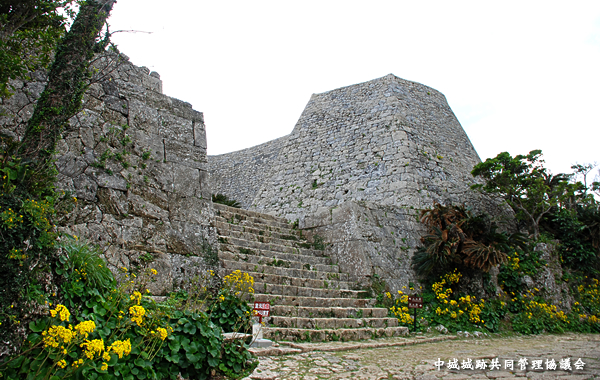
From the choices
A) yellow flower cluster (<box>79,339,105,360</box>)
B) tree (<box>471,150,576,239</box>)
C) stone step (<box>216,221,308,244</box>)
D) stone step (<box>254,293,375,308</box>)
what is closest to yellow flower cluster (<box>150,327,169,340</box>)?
yellow flower cluster (<box>79,339,105,360</box>)

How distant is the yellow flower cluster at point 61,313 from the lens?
8.16ft

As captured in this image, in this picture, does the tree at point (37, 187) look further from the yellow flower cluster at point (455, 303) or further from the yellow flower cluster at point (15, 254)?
the yellow flower cluster at point (455, 303)

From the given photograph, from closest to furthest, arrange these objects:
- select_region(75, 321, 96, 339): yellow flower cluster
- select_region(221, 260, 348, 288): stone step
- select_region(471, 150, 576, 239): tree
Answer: select_region(75, 321, 96, 339): yellow flower cluster, select_region(221, 260, 348, 288): stone step, select_region(471, 150, 576, 239): tree

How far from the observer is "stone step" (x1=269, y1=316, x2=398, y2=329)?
4.82m

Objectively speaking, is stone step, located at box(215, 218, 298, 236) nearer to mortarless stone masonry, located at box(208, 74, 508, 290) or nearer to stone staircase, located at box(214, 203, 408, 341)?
stone staircase, located at box(214, 203, 408, 341)

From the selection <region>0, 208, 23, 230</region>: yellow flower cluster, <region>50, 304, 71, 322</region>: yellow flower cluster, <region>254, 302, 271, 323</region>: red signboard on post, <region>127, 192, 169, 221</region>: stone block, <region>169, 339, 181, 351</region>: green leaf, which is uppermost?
<region>127, 192, 169, 221</region>: stone block

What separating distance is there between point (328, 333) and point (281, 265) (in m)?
1.76

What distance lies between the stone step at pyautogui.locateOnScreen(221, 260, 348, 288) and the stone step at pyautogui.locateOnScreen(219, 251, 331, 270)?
0.19 meters

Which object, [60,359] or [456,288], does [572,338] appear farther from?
[60,359]

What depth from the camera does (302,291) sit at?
591 centimetres

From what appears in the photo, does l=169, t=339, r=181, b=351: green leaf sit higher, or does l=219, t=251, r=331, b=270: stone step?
l=219, t=251, r=331, b=270: stone step

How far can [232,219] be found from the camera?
25.0ft

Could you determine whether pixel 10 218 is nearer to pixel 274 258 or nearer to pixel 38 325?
pixel 38 325

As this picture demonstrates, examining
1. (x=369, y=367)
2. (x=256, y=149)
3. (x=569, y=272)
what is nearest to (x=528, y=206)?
(x=569, y=272)
